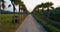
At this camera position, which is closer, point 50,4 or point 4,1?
point 4,1

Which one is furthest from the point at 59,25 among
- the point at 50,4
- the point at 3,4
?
the point at 50,4

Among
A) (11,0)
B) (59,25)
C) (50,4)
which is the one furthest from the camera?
(50,4)

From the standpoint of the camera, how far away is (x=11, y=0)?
3466 centimetres

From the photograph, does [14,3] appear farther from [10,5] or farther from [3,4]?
[3,4]

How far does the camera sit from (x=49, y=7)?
174ft

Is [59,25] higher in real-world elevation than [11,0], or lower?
A: lower

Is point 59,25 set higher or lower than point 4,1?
lower

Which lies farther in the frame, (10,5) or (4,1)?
(10,5)

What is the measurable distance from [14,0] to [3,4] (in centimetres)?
864

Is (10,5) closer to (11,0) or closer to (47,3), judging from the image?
(11,0)

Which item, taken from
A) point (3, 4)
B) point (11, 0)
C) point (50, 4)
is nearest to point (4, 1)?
point (3, 4)

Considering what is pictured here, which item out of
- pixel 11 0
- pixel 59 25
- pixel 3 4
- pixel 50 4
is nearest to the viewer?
pixel 3 4

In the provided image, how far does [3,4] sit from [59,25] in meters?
9.32

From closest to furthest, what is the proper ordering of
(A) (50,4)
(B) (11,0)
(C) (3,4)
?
(C) (3,4), (B) (11,0), (A) (50,4)
